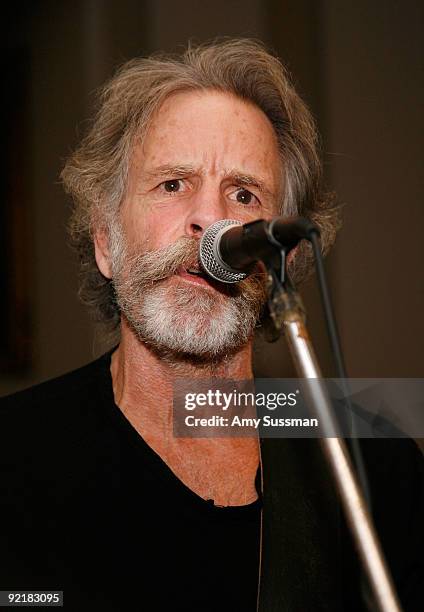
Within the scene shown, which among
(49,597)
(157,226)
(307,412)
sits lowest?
(49,597)

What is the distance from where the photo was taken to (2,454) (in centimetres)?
135

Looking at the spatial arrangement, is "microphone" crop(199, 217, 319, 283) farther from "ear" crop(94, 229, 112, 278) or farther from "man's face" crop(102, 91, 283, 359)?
"ear" crop(94, 229, 112, 278)

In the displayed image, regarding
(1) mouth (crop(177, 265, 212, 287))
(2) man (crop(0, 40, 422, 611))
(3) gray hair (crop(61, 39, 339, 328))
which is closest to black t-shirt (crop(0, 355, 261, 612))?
(2) man (crop(0, 40, 422, 611))

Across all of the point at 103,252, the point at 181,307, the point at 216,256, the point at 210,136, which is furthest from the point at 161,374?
the point at 216,256

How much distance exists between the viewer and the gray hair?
152 cm

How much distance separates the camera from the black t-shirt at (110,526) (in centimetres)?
122

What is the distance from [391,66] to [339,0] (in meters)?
0.20

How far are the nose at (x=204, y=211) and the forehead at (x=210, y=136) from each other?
0.05 metres

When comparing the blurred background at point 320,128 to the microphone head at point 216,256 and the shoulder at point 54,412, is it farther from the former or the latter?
the microphone head at point 216,256

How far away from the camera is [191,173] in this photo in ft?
4.54

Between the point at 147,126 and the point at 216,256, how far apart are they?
66cm

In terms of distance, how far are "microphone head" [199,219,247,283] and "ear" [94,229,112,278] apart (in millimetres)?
617

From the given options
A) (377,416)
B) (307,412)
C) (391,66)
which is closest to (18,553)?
(307,412)

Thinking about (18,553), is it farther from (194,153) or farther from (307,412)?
(194,153)
